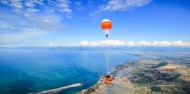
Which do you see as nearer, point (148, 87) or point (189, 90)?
point (189, 90)

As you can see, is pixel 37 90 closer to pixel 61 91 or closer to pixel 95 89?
pixel 61 91

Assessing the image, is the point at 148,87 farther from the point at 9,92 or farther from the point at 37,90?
the point at 9,92

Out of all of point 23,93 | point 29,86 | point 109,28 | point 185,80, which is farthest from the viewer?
point 185,80

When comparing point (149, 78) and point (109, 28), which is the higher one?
point (109, 28)

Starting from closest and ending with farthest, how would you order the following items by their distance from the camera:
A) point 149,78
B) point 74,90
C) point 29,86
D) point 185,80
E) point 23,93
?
point 23,93, point 74,90, point 29,86, point 185,80, point 149,78

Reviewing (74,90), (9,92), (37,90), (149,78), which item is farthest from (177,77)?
(9,92)

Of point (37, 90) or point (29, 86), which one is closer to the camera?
point (37, 90)

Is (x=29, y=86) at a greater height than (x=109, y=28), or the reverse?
(x=109, y=28)

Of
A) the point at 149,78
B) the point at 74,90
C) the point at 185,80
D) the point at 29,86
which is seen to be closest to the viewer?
the point at 74,90

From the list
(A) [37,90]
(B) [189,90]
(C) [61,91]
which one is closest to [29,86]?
(A) [37,90]

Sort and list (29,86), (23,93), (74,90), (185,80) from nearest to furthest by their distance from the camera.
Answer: (23,93)
(74,90)
(29,86)
(185,80)
